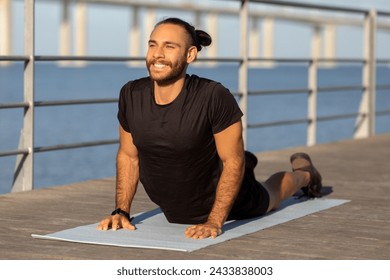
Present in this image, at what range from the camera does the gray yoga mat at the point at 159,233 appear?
3.76m

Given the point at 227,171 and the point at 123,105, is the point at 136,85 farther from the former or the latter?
the point at 227,171

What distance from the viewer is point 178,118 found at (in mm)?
3967

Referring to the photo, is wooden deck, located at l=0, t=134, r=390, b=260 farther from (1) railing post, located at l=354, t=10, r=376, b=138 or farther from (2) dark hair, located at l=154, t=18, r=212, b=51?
(1) railing post, located at l=354, t=10, r=376, b=138

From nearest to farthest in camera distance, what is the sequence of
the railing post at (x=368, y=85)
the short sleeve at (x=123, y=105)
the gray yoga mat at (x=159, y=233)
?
the gray yoga mat at (x=159, y=233) < the short sleeve at (x=123, y=105) < the railing post at (x=368, y=85)

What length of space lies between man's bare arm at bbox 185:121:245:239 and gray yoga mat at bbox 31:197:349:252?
8 centimetres

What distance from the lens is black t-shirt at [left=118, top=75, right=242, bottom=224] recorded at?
397 centimetres

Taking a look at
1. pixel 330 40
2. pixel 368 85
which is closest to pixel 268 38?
pixel 330 40

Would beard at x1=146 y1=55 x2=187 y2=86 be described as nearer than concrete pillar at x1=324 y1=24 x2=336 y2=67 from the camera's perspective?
Yes

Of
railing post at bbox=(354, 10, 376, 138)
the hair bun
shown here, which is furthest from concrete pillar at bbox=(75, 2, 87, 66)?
the hair bun

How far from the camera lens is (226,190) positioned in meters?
4.00

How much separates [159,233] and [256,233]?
1.18ft

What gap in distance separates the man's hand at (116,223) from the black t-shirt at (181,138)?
0.53 ft

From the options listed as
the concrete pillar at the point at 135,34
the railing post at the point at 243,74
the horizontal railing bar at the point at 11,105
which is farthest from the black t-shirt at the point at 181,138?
the concrete pillar at the point at 135,34

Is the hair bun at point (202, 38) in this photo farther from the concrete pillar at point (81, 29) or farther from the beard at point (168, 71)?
the concrete pillar at point (81, 29)
